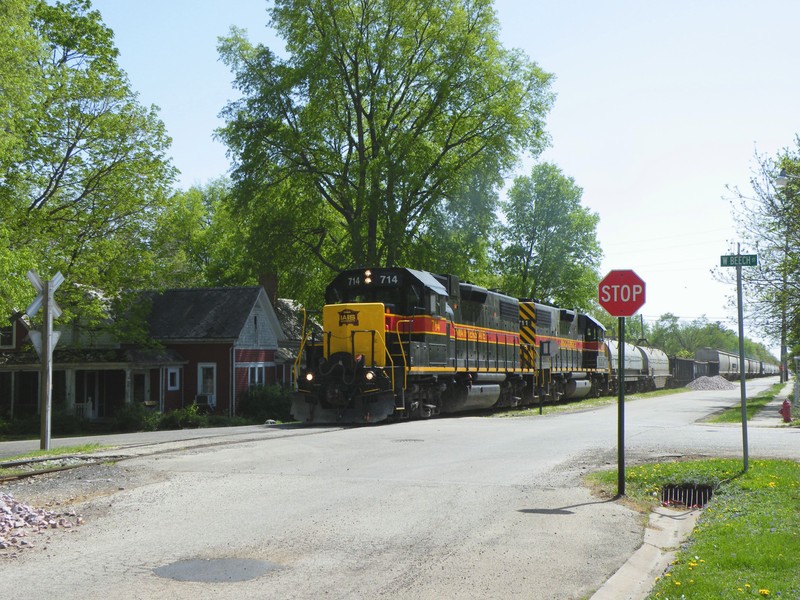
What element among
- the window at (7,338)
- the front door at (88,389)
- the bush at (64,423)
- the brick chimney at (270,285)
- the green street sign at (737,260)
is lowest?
the bush at (64,423)

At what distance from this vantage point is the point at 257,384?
4138 centimetres

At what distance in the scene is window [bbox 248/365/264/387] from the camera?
41.8m

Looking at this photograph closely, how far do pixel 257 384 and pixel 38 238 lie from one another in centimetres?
1489

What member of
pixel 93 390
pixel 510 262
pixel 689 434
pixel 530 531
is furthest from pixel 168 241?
pixel 510 262

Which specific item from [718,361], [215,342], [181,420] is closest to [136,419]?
[181,420]

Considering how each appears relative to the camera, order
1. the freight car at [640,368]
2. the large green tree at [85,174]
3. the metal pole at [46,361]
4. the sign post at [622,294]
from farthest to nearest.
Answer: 1. the freight car at [640,368]
2. the large green tree at [85,174]
3. the metal pole at [46,361]
4. the sign post at [622,294]

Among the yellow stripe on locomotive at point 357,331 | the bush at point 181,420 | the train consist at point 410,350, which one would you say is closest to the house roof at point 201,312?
the bush at point 181,420

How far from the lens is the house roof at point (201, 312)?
40.7m

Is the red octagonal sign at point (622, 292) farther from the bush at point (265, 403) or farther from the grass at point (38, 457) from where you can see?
the bush at point (265, 403)

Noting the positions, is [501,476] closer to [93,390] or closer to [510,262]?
[93,390]

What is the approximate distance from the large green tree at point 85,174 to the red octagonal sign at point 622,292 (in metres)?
23.6

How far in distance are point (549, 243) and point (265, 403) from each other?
106ft

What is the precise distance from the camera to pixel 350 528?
870cm

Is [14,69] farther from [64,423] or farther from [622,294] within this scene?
[622,294]
